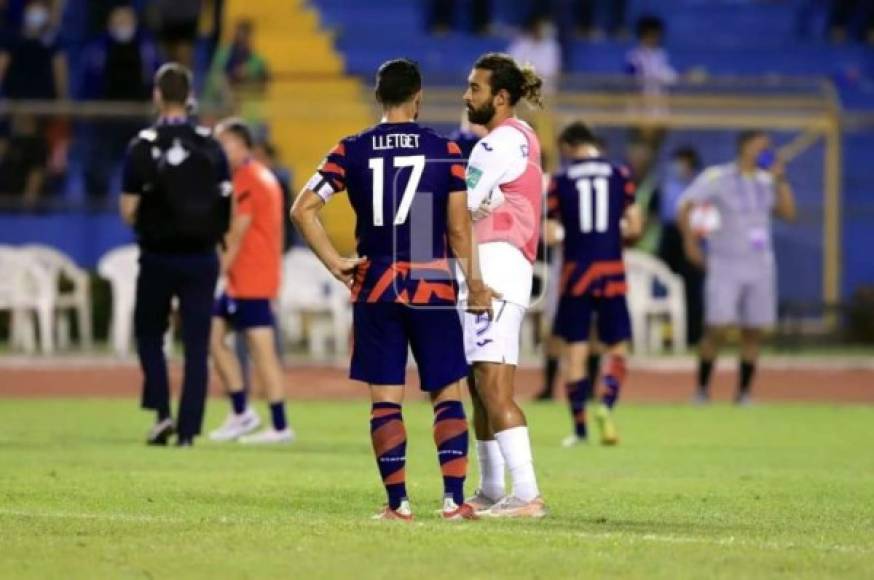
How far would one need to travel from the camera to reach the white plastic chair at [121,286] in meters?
27.0

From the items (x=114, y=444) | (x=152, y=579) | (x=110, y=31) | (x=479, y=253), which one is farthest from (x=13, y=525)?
(x=110, y=31)

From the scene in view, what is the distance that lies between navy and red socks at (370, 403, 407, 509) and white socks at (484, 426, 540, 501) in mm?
643

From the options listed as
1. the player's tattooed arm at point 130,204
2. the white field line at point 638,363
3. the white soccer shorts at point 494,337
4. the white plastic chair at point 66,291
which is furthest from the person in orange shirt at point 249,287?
the white plastic chair at point 66,291

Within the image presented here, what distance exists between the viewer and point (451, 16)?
A: 34.2m

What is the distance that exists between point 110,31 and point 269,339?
13.4 m

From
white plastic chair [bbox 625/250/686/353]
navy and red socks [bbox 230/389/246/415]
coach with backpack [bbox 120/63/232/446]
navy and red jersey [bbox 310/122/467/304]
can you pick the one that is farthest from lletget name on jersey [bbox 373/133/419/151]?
white plastic chair [bbox 625/250/686/353]

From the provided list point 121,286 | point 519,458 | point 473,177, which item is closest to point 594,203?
point 473,177

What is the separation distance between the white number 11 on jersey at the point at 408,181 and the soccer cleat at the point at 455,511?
4.66 ft

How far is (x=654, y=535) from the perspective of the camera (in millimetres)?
10375

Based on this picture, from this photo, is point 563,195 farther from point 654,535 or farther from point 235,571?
point 235,571

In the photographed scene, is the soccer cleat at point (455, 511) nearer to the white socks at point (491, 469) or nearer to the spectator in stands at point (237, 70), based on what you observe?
the white socks at point (491, 469)

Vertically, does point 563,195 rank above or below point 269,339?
above

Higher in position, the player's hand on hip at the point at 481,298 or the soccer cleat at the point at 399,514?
the player's hand on hip at the point at 481,298

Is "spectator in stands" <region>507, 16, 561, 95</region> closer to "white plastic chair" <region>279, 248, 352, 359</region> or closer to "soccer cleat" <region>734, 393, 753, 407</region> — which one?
"white plastic chair" <region>279, 248, 352, 359</region>
